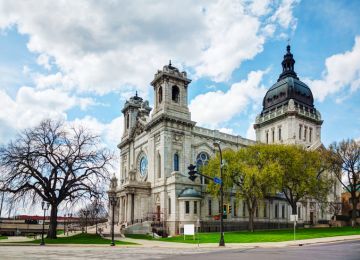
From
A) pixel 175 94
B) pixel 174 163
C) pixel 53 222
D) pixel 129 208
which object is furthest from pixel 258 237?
pixel 175 94

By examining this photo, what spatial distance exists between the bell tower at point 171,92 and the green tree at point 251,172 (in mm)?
12380

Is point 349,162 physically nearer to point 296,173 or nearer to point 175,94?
point 296,173

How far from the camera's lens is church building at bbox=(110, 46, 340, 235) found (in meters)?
59.1

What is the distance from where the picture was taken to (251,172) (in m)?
50.7

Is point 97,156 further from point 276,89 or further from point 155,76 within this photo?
point 276,89

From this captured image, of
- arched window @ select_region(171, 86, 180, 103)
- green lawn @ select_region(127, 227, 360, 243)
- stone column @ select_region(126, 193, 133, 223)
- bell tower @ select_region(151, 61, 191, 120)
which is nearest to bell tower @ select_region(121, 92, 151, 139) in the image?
bell tower @ select_region(151, 61, 191, 120)

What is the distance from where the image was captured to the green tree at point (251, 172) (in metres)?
50.8

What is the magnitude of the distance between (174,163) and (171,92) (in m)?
11.8

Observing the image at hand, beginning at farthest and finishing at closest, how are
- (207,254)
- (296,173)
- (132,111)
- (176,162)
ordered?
1. (132,111)
2. (176,162)
3. (296,173)
4. (207,254)

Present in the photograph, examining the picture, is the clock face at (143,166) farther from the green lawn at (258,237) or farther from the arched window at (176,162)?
the green lawn at (258,237)

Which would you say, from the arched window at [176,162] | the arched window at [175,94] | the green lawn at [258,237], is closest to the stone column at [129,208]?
the green lawn at [258,237]

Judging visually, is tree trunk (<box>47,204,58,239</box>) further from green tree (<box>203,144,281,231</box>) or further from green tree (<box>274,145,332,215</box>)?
green tree (<box>274,145,332,215</box>)

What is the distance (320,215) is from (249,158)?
31.7 m

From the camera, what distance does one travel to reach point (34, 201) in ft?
149
